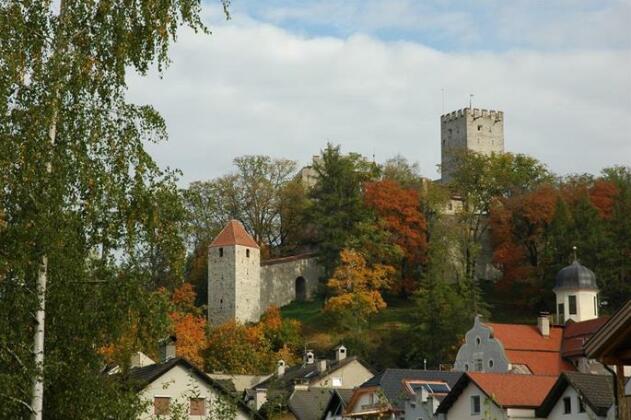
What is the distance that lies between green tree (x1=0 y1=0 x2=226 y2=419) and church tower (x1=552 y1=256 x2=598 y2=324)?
53.4 metres

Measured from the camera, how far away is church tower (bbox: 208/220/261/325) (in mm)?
88438

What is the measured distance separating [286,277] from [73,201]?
74331mm

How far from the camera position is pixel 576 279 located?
71.0 meters

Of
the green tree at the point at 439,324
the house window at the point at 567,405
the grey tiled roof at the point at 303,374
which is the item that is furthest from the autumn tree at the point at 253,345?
the house window at the point at 567,405

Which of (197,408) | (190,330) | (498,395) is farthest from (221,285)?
(498,395)

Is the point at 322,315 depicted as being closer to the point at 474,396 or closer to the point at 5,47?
the point at 474,396

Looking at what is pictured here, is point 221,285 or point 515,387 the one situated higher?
point 221,285

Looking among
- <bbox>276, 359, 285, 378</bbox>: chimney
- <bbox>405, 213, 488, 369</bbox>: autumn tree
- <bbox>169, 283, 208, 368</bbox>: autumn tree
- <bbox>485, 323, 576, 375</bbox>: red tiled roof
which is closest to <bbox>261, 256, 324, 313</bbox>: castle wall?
<bbox>169, 283, 208, 368</bbox>: autumn tree

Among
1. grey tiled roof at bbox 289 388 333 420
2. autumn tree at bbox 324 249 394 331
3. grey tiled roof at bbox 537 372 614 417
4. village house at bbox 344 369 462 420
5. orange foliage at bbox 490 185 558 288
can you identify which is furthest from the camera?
orange foliage at bbox 490 185 558 288

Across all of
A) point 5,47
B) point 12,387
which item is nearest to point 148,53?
point 5,47

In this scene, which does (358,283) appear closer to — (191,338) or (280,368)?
(191,338)

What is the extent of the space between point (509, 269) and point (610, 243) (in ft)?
34.1

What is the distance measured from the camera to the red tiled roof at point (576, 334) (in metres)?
62.6

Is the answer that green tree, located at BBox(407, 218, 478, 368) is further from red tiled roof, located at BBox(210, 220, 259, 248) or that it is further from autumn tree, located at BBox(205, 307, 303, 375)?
red tiled roof, located at BBox(210, 220, 259, 248)
